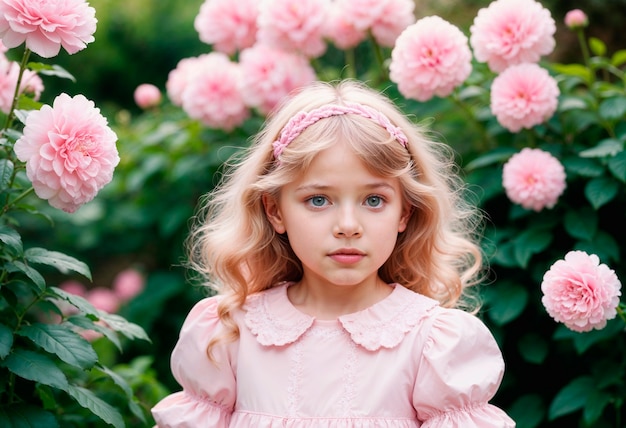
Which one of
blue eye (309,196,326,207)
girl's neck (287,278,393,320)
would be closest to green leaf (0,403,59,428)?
girl's neck (287,278,393,320)

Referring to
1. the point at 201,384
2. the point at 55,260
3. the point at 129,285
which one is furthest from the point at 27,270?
the point at 129,285

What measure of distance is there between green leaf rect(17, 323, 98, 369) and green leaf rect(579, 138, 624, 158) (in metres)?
1.69

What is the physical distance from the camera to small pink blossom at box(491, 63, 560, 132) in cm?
291

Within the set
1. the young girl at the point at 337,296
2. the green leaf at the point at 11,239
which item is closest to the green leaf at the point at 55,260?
the green leaf at the point at 11,239

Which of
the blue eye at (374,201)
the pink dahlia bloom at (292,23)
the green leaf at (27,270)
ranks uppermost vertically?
the pink dahlia bloom at (292,23)

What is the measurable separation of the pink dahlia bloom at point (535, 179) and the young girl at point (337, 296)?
526 millimetres

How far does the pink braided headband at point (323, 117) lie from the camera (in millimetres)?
2207

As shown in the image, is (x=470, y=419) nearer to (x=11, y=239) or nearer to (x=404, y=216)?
(x=404, y=216)

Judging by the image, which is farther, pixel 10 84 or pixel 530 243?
pixel 530 243

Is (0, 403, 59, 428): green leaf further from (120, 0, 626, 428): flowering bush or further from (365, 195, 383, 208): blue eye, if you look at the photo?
(120, 0, 626, 428): flowering bush

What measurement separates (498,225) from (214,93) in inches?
50.8

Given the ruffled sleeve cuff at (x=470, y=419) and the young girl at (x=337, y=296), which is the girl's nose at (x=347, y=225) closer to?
the young girl at (x=337, y=296)

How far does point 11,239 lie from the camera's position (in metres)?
2.08

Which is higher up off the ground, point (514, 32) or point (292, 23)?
point (292, 23)
